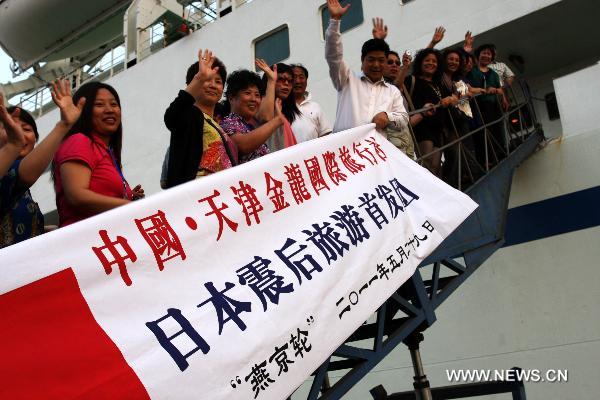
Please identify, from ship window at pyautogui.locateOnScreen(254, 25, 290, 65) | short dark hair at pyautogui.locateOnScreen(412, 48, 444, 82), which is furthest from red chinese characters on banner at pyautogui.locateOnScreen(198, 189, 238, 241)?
ship window at pyautogui.locateOnScreen(254, 25, 290, 65)

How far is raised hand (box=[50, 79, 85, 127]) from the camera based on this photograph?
1809 mm

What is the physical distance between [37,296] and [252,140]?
46.9 inches

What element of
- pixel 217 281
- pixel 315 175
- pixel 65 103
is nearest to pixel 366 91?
pixel 315 175

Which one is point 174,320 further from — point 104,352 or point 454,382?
point 454,382

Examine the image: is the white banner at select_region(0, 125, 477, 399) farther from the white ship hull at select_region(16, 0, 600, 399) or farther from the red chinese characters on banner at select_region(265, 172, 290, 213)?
the white ship hull at select_region(16, 0, 600, 399)

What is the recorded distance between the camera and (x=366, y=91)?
3.16 metres

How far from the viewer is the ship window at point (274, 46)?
23.5ft

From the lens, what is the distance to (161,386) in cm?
135

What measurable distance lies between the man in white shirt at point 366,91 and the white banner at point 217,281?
824 mm

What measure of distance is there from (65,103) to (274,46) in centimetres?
574

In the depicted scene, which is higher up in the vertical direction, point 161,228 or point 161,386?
point 161,228

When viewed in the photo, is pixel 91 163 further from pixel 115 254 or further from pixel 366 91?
pixel 366 91

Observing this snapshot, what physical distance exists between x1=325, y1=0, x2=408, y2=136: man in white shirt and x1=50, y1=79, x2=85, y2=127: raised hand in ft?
4.99

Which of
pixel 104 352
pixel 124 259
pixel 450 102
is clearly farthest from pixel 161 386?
pixel 450 102
